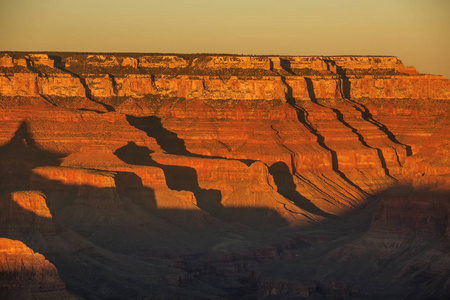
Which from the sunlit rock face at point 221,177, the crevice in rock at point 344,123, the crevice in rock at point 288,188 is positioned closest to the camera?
the sunlit rock face at point 221,177

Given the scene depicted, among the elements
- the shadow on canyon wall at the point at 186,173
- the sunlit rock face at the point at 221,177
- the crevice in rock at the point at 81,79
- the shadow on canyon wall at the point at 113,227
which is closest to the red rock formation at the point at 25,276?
the sunlit rock face at the point at 221,177

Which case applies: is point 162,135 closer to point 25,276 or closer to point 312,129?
point 312,129

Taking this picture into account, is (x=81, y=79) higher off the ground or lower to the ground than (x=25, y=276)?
higher

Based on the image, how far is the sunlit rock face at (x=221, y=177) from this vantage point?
108 meters

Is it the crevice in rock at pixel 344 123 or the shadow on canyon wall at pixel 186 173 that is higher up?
the crevice in rock at pixel 344 123

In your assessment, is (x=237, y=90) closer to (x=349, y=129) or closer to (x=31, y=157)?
(x=349, y=129)

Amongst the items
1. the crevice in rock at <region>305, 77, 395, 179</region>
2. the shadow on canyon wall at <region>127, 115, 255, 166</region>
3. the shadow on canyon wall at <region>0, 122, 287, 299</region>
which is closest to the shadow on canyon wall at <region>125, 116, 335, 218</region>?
the shadow on canyon wall at <region>127, 115, 255, 166</region>

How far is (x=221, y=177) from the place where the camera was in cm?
15162

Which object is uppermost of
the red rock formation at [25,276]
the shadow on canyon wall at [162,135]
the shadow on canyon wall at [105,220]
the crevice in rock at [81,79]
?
the crevice in rock at [81,79]

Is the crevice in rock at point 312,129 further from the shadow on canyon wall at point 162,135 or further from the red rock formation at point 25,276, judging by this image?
the red rock formation at point 25,276

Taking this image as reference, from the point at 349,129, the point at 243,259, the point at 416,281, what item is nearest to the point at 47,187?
the point at 243,259

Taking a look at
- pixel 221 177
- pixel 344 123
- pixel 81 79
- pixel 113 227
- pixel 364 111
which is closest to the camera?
pixel 113 227

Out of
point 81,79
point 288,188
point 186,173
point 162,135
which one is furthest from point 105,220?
point 81,79

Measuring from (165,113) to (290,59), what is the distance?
2226 centimetres
